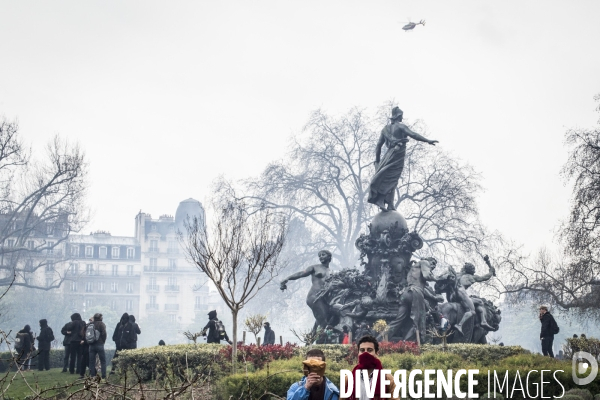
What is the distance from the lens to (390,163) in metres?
20.6

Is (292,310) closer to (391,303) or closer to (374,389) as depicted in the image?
(391,303)

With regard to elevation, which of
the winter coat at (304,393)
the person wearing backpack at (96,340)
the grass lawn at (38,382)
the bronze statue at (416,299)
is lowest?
the grass lawn at (38,382)

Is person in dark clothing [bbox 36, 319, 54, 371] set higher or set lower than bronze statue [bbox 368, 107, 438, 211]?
lower

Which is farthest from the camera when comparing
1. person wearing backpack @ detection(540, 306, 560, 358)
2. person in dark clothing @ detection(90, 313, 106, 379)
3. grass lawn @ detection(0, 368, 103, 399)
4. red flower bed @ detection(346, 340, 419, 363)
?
person wearing backpack @ detection(540, 306, 560, 358)

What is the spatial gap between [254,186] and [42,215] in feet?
35.7

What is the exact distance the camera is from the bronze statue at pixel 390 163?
67.2ft

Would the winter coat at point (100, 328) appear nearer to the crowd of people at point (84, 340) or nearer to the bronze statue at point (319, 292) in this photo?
the crowd of people at point (84, 340)

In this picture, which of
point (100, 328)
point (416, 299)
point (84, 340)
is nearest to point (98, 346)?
point (100, 328)

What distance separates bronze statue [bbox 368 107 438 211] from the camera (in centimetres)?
2048

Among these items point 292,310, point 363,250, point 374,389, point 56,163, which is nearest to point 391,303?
point 363,250

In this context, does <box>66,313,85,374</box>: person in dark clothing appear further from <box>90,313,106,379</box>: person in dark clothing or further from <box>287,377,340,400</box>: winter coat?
<box>287,377,340,400</box>: winter coat

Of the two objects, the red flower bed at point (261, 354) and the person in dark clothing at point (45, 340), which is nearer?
the red flower bed at point (261, 354)

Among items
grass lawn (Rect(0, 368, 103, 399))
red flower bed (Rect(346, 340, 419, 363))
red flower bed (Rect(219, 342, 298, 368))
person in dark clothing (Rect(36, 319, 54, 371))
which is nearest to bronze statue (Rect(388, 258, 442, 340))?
red flower bed (Rect(346, 340, 419, 363))

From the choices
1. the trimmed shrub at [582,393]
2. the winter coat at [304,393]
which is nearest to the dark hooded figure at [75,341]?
the trimmed shrub at [582,393]
